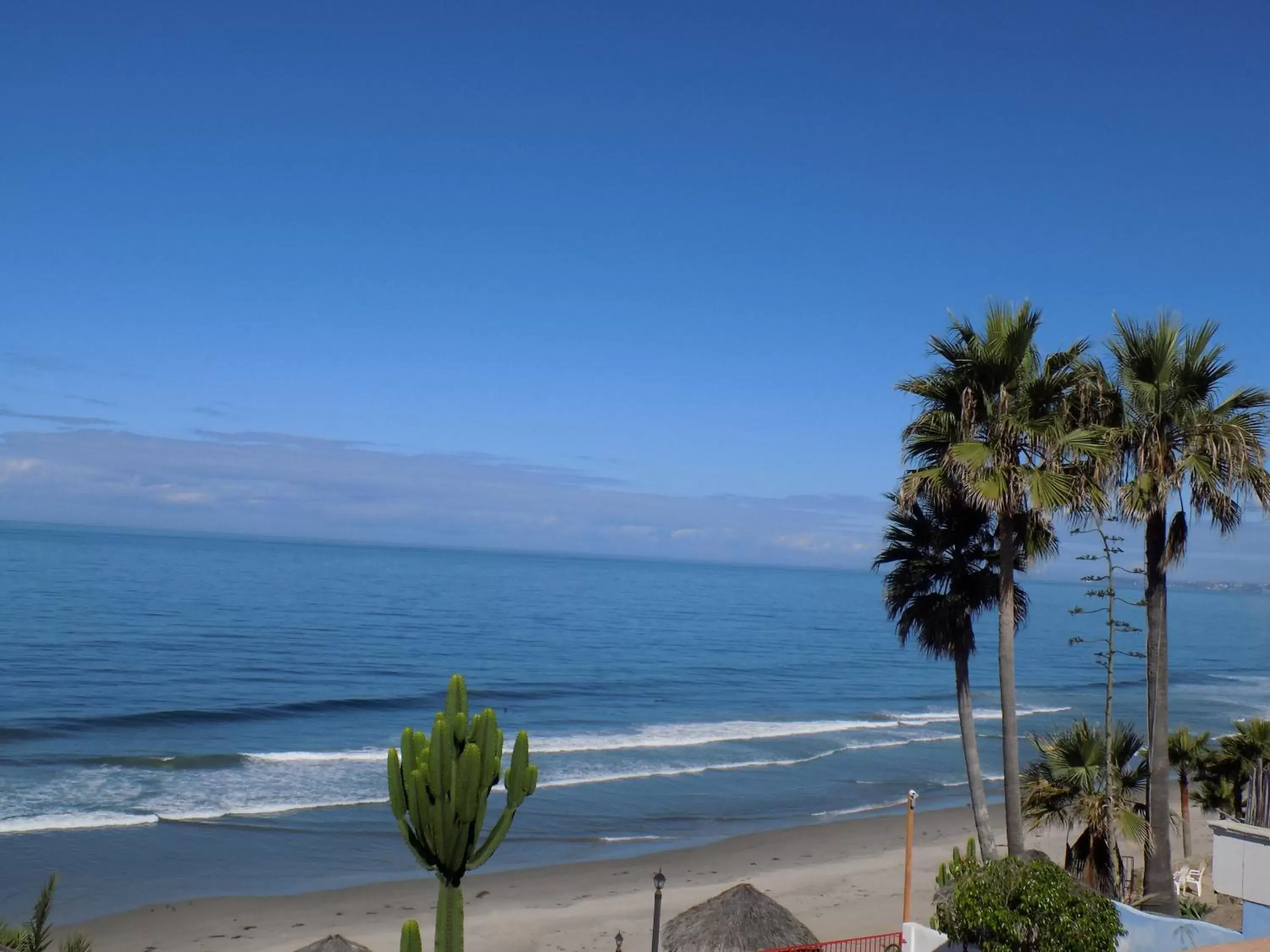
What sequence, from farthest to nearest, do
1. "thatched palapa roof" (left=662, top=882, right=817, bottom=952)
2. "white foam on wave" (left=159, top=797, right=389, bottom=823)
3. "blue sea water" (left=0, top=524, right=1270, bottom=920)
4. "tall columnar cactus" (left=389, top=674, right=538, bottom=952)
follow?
"white foam on wave" (left=159, top=797, right=389, bottom=823) < "blue sea water" (left=0, top=524, right=1270, bottom=920) < "thatched palapa roof" (left=662, top=882, right=817, bottom=952) < "tall columnar cactus" (left=389, top=674, right=538, bottom=952)

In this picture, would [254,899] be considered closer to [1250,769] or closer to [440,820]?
[440,820]

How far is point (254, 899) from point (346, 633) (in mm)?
48672

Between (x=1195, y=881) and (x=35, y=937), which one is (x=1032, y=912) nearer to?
(x=35, y=937)

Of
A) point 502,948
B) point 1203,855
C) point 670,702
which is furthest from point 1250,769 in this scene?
point 670,702

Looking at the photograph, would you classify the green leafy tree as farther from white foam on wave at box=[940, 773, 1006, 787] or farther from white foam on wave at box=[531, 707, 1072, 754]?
white foam on wave at box=[940, 773, 1006, 787]

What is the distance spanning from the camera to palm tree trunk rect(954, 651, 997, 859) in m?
14.6

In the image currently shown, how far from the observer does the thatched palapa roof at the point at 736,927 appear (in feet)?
50.4

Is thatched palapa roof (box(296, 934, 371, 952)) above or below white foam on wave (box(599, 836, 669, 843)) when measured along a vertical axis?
above

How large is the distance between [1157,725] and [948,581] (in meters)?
3.44

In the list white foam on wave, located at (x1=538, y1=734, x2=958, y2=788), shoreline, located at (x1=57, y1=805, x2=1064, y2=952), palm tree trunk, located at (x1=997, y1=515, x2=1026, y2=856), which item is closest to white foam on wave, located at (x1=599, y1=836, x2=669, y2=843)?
shoreline, located at (x1=57, y1=805, x2=1064, y2=952)

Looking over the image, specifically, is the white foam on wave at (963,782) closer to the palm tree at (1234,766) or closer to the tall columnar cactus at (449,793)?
the palm tree at (1234,766)

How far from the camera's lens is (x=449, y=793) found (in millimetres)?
11320

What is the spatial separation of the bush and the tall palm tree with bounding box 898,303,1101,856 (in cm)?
223

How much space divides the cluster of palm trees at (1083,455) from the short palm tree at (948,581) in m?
0.44
